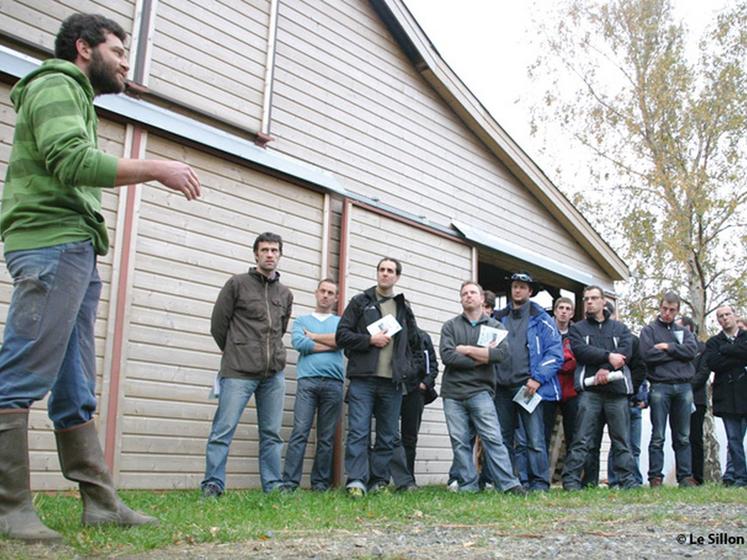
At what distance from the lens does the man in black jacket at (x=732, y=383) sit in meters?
8.57

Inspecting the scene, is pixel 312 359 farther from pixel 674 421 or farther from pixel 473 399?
pixel 674 421

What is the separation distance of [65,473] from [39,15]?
4.18 metres

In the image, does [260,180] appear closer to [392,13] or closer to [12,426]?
[392,13]

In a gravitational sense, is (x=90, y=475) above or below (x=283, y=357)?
below

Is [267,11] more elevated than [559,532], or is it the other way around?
[267,11]

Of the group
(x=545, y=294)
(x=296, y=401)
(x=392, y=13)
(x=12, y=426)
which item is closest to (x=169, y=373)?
(x=296, y=401)

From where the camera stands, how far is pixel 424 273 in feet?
31.7

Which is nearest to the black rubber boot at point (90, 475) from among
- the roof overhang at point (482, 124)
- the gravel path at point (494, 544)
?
the gravel path at point (494, 544)

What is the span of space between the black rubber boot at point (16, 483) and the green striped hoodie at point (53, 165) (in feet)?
2.27

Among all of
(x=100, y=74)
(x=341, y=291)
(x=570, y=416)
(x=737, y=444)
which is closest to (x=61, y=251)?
(x=100, y=74)

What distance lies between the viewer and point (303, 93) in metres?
8.51

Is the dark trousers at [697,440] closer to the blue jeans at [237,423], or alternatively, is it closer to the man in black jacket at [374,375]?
the man in black jacket at [374,375]

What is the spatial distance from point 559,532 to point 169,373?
3.79 m

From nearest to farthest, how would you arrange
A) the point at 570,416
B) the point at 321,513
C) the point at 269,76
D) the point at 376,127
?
the point at 321,513 → the point at 269,76 → the point at 570,416 → the point at 376,127
